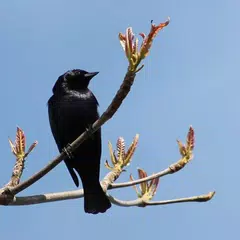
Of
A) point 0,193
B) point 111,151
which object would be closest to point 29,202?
point 0,193

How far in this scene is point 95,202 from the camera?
17.7 feet

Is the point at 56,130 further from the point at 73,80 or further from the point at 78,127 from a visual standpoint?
the point at 73,80

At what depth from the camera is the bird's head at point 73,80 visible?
6.69 metres

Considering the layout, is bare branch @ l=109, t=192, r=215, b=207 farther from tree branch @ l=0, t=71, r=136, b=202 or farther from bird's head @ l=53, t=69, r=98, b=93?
bird's head @ l=53, t=69, r=98, b=93

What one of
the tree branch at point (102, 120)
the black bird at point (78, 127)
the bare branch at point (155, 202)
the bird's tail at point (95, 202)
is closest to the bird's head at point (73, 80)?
the black bird at point (78, 127)

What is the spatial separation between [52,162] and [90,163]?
2.64 meters

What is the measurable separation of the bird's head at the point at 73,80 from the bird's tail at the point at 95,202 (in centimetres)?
162

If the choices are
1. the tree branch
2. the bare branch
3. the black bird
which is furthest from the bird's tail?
the tree branch

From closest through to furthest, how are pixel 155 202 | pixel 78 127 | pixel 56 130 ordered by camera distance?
pixel 155 202
pixel 78 127
pixel 56 130

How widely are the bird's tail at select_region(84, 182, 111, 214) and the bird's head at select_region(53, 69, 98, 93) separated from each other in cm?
162

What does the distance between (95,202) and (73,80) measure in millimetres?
1982

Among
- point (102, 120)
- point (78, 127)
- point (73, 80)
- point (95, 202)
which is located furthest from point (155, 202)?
point (73, 80)

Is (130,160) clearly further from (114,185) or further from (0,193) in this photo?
(0,193)

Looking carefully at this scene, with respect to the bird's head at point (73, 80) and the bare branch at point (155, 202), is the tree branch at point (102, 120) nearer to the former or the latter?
the bare branch at point (155, 202)
